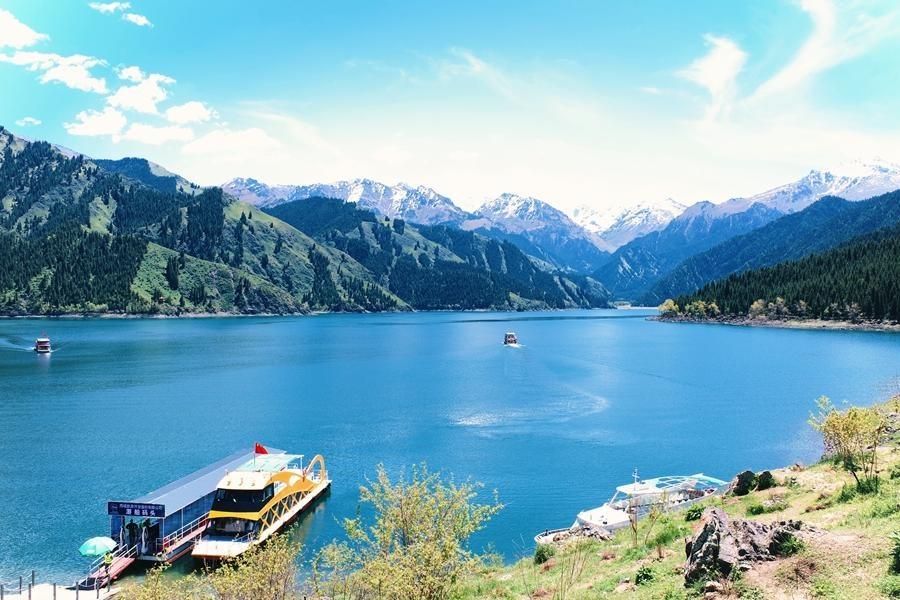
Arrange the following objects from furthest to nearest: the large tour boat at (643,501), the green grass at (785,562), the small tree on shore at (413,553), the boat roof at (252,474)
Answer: the boat roof at (252,474), the large tour boat at (643,501), the small tree on shore at (413,553), the green grass at (785,562)

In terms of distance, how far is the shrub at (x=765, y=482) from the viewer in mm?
49844

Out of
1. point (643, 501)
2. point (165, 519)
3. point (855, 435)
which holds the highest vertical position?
point (855, 435)

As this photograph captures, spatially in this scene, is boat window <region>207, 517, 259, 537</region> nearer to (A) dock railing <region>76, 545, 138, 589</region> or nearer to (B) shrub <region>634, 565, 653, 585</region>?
(A) dock railing <region>76, 545, 138, 589</region>

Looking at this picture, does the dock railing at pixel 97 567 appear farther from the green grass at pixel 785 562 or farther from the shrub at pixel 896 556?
the shrub at pixel 896 556

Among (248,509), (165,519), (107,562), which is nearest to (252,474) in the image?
(248,509)

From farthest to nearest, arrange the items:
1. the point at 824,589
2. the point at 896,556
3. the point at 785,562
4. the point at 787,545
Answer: the point at 787,545 < the point at 785,562 < the point at 896,556 < the point at 824,589

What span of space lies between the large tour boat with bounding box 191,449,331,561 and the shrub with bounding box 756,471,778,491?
4313 centimetres

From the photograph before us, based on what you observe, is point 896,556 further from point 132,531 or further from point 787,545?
point 132,531

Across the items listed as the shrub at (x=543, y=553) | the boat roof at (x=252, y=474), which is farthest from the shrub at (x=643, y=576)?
the boat roof at (x=252, y=474)

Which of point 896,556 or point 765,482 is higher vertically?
point 896,556

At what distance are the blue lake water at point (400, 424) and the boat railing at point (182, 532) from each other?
6.48 meters

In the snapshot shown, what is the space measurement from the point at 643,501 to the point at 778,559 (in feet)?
119

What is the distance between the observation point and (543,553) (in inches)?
1735

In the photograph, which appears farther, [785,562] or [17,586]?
[17,586]
